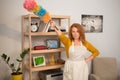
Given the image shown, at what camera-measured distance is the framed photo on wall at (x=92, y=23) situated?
3.10 m

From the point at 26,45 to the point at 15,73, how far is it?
0.47 m

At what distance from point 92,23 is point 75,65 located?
3.62 ft

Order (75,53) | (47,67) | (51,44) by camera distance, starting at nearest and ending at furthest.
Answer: (75,53), (47,67), (51,44)

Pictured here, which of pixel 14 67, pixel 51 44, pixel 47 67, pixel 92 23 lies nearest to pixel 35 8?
pixel 51 44

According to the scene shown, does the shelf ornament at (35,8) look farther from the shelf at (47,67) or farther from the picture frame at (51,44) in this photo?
the shelf at (47,67)

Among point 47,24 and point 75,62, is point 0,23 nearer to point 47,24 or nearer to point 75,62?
point 47,24

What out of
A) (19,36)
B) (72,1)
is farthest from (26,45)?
(72,1)

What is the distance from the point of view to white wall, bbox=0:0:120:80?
8.21 ft

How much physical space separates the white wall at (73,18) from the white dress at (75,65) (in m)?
0.78

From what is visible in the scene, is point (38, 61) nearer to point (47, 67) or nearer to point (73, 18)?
point (47, 67)

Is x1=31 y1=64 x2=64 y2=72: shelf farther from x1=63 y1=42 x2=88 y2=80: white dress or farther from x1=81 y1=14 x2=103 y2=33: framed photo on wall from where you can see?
x1=81 y1=14 x2=103 y2=33: framed photo on wall

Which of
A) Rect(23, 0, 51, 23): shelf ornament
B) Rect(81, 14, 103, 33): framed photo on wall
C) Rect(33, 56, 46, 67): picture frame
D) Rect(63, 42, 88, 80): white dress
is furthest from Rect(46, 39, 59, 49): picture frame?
Rect(81, 14, 103, 33): framed photo on wall

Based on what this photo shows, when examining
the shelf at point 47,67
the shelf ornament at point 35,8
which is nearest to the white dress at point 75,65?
the shelf at point 47,67

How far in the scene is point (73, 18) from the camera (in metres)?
3.00
